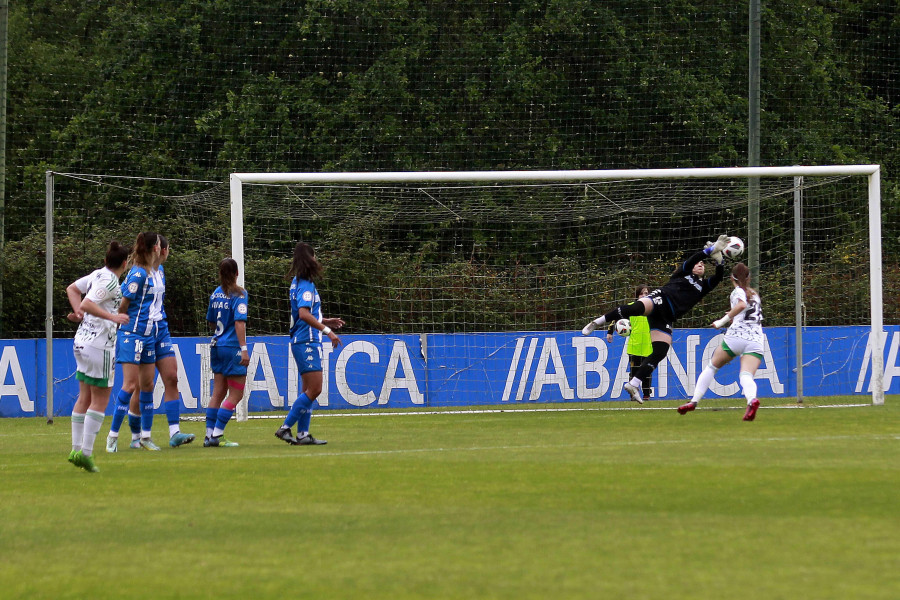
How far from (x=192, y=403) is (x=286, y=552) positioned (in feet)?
41.3

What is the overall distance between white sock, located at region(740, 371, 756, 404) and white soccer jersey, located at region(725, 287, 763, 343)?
1.40ft

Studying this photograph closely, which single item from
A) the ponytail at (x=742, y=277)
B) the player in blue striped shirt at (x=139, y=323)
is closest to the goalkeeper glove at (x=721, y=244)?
the ponytail at (x=742, y=277)

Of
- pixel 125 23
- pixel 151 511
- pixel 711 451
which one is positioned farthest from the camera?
pixel 125 23

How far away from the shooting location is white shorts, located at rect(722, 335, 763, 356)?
13133 millimetres

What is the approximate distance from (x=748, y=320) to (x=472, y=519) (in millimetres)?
7441

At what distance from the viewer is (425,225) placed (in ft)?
73.0

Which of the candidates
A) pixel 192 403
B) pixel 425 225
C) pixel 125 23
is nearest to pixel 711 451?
pixel 192 403

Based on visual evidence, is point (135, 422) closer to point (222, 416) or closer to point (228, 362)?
point (222, 416)

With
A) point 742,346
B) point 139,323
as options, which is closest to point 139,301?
point 139,323

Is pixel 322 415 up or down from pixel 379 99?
down

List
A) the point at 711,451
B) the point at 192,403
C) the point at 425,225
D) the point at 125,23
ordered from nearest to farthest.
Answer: the point at 711,451, the point at 192,403, the point at 425,225, the point at 125,23

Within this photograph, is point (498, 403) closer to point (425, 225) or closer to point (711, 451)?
point (425, 225)

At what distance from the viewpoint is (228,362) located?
453 inches

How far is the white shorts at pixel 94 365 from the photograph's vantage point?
9.11 metres
